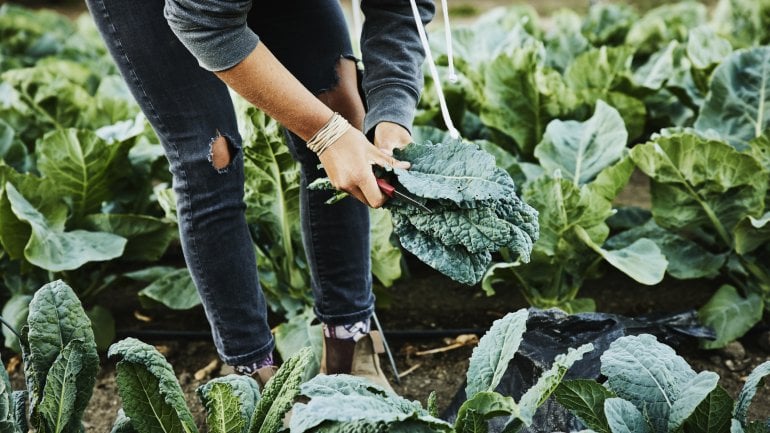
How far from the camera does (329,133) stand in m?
1.70

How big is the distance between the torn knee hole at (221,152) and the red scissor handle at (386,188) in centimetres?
40

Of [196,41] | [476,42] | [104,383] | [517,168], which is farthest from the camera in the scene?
[476,42]

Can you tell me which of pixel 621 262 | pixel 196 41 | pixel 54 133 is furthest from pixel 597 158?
pixel 54 133

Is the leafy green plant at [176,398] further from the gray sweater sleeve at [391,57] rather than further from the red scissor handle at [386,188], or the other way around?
the gray sweater sleeve at [391,57]

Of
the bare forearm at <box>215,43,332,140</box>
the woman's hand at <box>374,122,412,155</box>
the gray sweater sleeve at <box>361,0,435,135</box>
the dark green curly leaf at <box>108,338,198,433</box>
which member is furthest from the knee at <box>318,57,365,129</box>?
the dark green curly leaf at <box>108,338,198,433</box>

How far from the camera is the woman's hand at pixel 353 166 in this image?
5.52ft

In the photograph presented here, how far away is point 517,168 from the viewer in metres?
2.79

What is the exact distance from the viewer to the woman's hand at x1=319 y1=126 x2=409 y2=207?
1.68 m

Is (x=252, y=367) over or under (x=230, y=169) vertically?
under

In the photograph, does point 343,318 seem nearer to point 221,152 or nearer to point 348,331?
point 348,331

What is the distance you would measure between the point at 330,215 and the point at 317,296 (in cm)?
25

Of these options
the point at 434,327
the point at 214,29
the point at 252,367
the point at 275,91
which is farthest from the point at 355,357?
the point at 214,29

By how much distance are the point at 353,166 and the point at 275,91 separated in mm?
214

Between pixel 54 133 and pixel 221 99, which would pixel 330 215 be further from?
pixel 54 133
